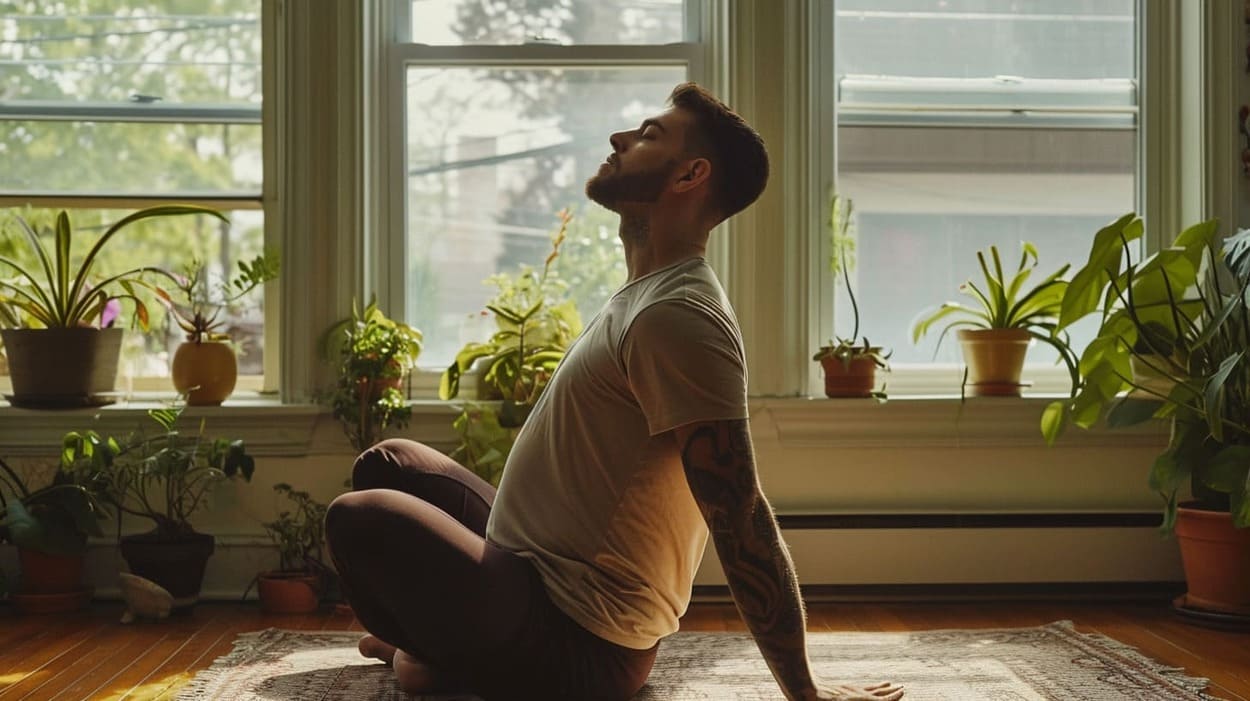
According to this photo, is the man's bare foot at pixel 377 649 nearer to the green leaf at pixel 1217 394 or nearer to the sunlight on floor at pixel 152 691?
the sunlight on floor at pixel 152 691

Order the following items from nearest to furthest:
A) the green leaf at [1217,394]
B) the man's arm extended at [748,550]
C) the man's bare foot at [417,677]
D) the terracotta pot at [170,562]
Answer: the man's arm extended at [748,550] → the man's bare foot at [417,677] → the green leaf at [1217,394] → the terracotta pot at [170,562]

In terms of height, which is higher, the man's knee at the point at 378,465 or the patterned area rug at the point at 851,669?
the man's knee at the point at 378,465

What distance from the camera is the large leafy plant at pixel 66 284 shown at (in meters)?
3.18

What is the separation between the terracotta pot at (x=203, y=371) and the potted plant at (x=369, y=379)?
298mm

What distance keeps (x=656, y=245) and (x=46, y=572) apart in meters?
1.93

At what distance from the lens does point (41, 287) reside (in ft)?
11.0

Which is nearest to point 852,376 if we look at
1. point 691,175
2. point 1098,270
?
A: point 1098,270

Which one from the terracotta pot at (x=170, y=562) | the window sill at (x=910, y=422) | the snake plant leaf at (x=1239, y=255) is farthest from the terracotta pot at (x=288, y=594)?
the snake plant leaf at (x=1239, y=255)

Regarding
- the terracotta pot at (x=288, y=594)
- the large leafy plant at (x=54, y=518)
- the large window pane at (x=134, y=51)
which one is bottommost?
the terracotta pot at (x=288, y=594)

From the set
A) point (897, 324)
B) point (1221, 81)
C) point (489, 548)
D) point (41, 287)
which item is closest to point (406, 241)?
point (41, 287)

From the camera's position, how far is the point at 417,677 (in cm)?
221

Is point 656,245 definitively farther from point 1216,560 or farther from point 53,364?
point 53,364

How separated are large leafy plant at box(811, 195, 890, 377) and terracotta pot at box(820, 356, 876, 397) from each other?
0.01 metres

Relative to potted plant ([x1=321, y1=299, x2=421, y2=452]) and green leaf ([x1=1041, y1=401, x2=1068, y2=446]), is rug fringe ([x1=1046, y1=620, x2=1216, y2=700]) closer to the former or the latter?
green leaf ([x1=1041, y1=401, x2=1068, y2=446])
